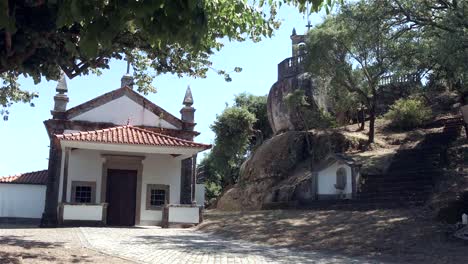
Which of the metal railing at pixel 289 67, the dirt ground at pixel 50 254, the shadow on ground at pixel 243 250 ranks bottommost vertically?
the shadow on ground at pixel 243 250

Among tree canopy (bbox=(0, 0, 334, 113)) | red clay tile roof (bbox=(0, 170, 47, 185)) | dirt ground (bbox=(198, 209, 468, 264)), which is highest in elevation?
tree canopy (bbox=(0, 0, 334, 113))

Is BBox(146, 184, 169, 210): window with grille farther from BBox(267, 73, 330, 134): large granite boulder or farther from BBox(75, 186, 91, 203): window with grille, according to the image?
BBox(267, 73, 330, 134): large granite boulder

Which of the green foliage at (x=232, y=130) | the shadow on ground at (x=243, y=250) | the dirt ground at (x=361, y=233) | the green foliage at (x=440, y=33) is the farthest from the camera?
the green foliage at (x=232, y=130)

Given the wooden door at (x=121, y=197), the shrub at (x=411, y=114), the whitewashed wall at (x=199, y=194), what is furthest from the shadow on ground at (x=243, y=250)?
the shrub at (x=411, y=114)

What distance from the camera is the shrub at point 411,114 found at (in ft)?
91.3

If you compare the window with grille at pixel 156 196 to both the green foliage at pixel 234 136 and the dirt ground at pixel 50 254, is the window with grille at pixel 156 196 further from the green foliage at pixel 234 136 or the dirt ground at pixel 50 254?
the green foliage at pixel 234 136

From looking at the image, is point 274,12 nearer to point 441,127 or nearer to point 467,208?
point 467,208

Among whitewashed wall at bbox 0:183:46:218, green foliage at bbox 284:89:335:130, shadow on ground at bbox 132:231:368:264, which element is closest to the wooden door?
whitewashed wall at bbox 0:183:46:218

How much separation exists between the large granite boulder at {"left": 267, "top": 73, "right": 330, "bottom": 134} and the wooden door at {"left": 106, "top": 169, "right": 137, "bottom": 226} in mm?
12741

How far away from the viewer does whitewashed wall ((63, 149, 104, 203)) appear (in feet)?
71.5

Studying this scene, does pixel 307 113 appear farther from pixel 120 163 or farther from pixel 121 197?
pixel 121 197

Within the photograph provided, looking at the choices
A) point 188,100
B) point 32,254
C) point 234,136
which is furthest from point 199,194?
point 32,254

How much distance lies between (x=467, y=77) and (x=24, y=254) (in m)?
11.6

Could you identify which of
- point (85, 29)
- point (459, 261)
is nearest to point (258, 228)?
point (459, 261)
